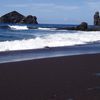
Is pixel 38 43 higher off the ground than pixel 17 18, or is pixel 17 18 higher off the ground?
pixel 38 43

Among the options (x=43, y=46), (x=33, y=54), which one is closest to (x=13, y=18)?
(x=43, y=46)

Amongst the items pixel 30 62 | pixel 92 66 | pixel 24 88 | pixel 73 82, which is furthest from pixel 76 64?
pixel 24 88

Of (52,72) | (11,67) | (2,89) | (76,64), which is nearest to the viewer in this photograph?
(2,89)

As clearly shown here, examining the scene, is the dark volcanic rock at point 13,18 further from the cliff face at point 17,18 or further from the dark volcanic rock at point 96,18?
→ the dark volcanic rock at point 96,18

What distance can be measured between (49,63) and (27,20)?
83847mm

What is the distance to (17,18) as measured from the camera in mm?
95375

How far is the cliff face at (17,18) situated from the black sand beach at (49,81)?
8268 centimetres

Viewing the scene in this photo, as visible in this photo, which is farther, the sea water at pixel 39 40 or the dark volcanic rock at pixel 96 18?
the dark volcanic rock at pixel 96 18

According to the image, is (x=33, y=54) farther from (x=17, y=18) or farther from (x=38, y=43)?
(x=17, y=18)

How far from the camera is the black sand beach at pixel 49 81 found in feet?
24.6

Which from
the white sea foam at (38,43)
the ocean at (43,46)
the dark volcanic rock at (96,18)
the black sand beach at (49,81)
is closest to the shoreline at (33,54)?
the ocean at (43,46)

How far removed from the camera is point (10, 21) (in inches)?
3755

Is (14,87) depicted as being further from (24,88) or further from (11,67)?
(11,67)

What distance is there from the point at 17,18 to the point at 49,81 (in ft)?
287
